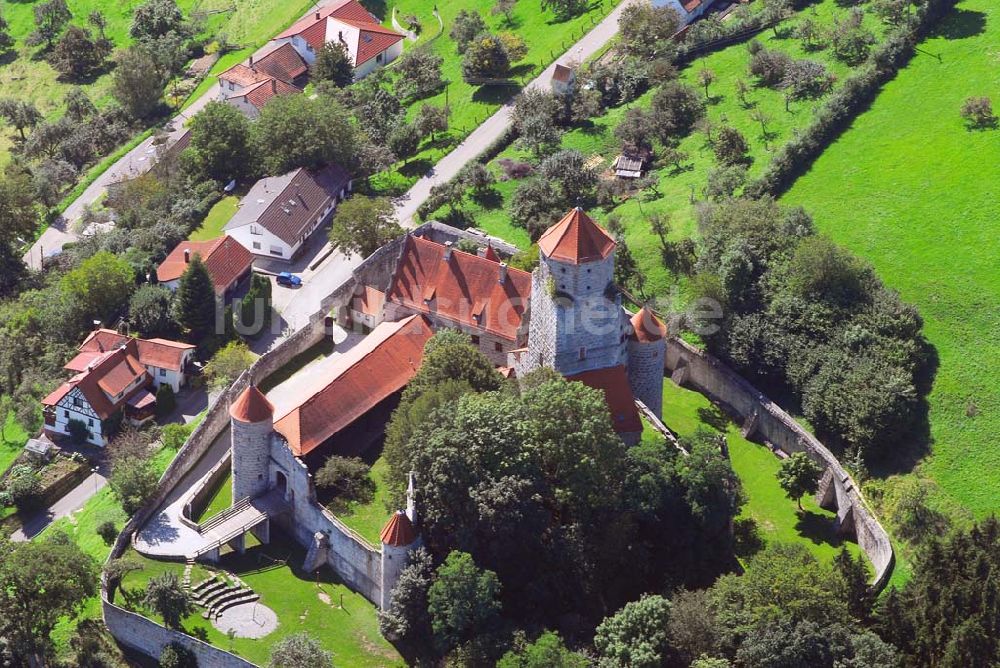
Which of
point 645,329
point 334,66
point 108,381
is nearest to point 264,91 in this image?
point 334,66

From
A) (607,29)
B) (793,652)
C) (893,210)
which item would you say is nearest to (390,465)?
Answer: (793,652)

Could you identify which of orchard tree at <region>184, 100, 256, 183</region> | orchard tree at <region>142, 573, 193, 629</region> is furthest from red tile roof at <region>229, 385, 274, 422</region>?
orchard tree at <region>184, 100, 256, 183</region>

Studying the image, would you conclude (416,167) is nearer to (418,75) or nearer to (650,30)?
(418,75)

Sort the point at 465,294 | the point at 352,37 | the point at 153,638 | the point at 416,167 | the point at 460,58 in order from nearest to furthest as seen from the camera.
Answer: the point at 153,638
the point at 465,294
the point at 416,167
the point at 460,58
the point at 352,37

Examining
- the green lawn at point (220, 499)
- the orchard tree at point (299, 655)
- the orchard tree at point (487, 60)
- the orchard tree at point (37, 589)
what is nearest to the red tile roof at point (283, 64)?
the orchard tree at point (487, 60)

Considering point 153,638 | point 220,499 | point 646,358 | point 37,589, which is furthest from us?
point 646,358

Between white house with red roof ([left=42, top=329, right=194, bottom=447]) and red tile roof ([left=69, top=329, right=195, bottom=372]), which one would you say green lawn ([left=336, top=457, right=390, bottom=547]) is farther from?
red tile roof ([left=69, top=329, right=195, bottom=372])

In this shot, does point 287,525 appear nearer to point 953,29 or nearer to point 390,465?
point 390,465
